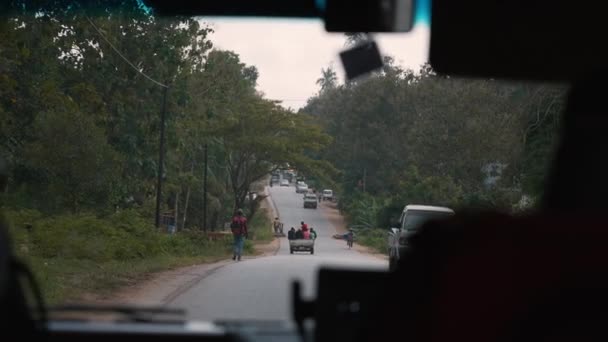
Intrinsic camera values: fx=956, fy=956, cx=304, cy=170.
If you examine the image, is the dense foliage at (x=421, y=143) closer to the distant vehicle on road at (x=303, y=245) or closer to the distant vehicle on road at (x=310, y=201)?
the distant vehicle on road at (x=303, y=245)

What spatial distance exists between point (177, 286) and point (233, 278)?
2.47 metres

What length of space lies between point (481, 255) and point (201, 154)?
1602 inches

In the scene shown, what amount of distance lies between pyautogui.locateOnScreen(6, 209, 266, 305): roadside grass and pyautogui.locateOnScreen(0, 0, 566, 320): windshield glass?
0.07 m

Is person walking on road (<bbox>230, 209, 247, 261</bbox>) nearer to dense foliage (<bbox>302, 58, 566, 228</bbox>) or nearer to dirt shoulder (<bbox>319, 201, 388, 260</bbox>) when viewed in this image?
dense foliage (<bbox>302, 58, 566, 228</bbox>)

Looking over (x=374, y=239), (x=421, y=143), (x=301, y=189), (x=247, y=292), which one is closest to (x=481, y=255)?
(x=247, y=292)

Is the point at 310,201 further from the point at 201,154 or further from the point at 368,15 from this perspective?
the point at 368,15

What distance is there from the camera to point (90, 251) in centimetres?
2034

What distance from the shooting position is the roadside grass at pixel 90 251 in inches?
583

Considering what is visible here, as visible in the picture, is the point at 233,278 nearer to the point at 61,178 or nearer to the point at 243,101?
the point at 61,178

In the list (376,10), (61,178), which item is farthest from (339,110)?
(376,10)

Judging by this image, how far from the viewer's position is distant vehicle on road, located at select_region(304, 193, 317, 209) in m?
57.0

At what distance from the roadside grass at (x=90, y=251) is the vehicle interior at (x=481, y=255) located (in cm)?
1000

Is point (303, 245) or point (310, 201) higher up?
point (310, 201)

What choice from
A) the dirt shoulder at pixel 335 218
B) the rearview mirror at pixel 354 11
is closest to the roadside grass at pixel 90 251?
the dirt shoulder at pixel 335 218
